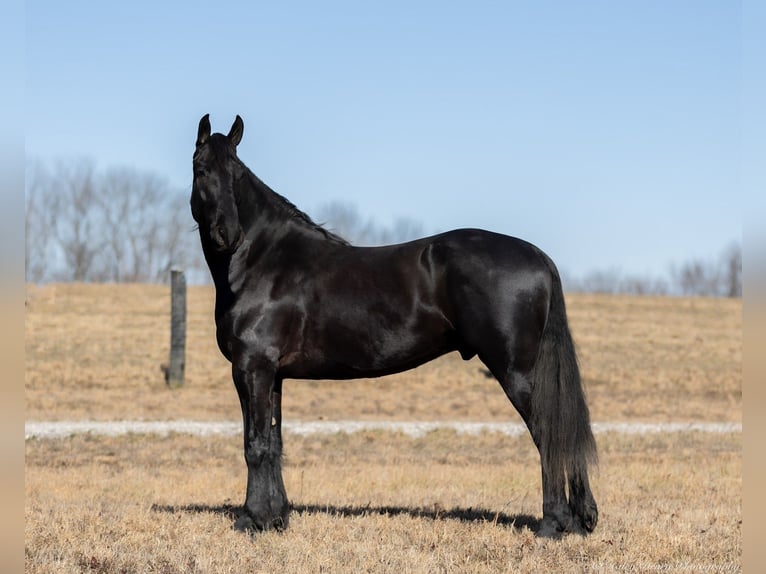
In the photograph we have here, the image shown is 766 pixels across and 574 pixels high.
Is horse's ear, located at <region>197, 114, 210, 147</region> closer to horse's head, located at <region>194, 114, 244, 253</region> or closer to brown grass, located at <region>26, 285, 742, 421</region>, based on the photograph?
horse's head, located at <region>194, 114, 244, 253</region>

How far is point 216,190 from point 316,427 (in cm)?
A: 966

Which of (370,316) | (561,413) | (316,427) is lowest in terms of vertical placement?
(316,427)

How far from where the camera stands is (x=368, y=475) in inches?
403

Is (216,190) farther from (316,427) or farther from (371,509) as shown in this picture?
(316,427)

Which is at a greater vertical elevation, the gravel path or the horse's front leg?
the horse's front leg

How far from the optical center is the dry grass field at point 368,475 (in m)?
5.99

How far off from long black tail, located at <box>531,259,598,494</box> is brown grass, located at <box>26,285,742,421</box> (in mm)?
12048

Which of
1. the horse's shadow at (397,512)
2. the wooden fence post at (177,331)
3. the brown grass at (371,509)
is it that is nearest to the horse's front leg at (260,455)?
the brown grass at (371,509)

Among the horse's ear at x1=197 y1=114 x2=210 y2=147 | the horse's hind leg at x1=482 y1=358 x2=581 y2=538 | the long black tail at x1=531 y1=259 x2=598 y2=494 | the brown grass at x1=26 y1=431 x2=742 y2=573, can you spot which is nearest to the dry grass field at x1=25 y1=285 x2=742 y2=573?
the brown grass at x1=26 y1=431 x2=742 y2=573

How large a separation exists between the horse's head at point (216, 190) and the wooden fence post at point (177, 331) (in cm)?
1441

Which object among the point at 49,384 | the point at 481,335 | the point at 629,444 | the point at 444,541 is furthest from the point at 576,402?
the point at 49,384

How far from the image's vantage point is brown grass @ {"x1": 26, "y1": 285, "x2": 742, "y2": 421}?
19.1m

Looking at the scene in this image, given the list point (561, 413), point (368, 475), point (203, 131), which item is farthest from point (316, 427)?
point (561, 413)
